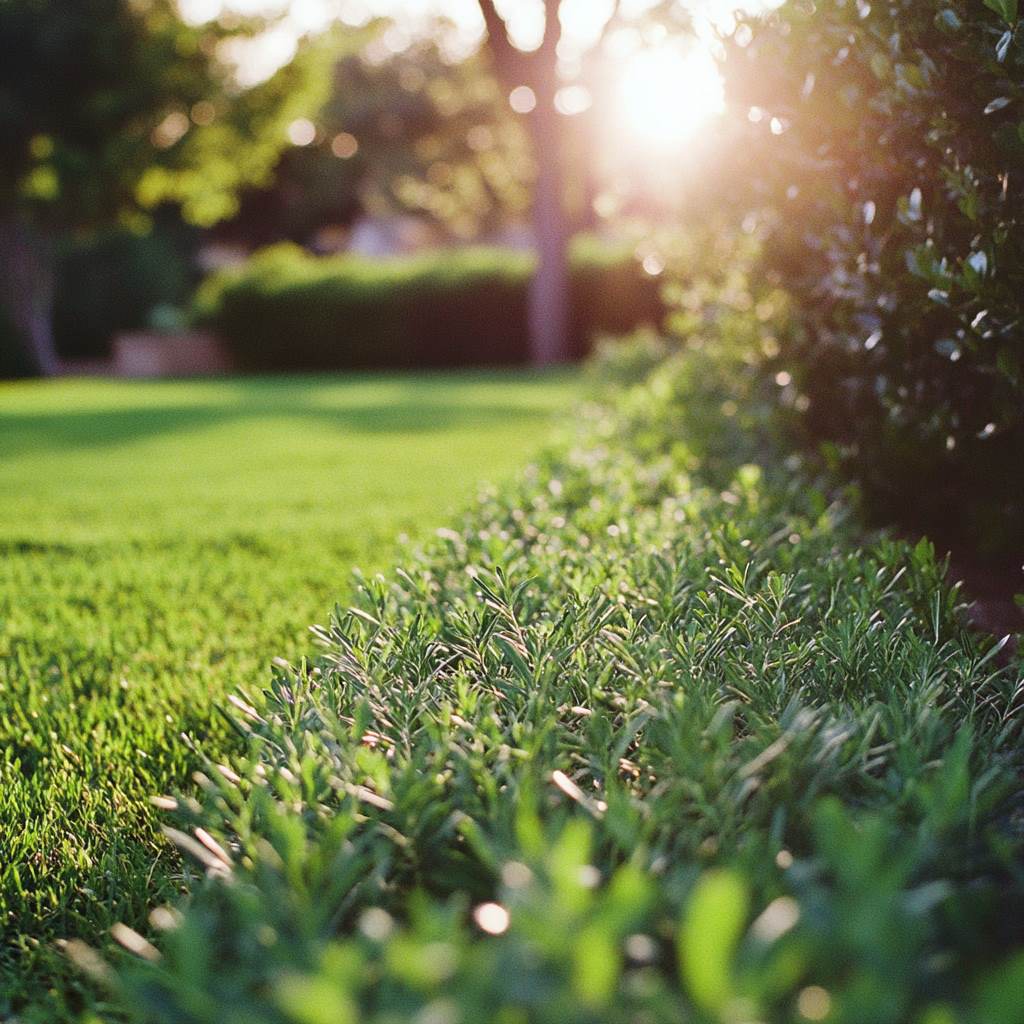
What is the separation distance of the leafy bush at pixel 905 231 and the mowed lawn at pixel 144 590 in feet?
5.05

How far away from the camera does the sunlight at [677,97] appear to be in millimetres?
4570

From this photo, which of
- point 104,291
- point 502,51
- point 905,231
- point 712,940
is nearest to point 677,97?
point 905,231

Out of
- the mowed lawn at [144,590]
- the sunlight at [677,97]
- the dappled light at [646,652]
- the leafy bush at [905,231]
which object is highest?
the sunlight at [677,97]

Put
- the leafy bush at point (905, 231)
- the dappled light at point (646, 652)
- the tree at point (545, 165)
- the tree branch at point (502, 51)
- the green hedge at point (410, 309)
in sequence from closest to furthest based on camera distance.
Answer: the dappled light at point (646, 652) < the leafy bush at point (905, 231) < the tree branch at point (502, 51) < the tree at point (545, 165) < the green hedge at point (410, 309)

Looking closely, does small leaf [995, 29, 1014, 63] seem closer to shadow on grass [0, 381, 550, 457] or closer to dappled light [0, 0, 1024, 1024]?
dappled light [0, 0, 1024, 1024]

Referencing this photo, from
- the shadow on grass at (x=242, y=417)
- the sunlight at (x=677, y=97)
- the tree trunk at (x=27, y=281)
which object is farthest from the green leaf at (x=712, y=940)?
the tree trunk at (x=27, y=281)

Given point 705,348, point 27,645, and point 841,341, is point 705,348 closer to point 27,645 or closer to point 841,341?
point 841,341

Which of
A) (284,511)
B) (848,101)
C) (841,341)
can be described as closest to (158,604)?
(284,511)

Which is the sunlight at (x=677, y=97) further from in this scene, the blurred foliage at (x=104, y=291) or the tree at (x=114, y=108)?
the blurred foliage at (x=104, y=291)

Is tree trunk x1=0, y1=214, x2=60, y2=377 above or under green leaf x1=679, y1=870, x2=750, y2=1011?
above

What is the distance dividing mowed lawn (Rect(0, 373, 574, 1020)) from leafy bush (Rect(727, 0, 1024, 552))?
5.05 ft

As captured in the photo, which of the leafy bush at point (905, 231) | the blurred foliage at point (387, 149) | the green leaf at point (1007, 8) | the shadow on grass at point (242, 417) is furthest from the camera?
the blurred foliage at point (387, 149)

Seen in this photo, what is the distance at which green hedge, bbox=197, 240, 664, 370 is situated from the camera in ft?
69.8

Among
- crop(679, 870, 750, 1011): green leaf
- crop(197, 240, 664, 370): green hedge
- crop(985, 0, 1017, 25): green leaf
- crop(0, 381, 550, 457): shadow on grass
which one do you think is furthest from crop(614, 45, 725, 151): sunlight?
crop(197, 240, 664, 370): green hedge
